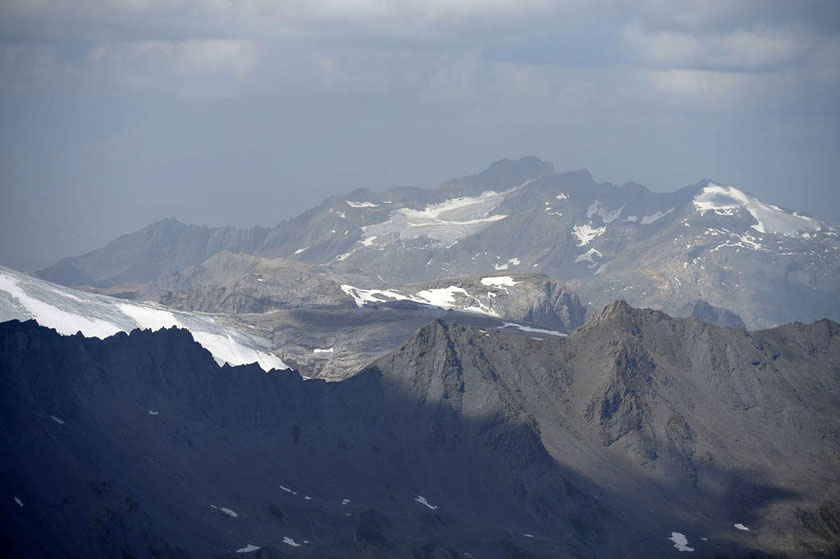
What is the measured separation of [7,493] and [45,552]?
11858mm

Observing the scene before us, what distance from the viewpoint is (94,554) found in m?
199

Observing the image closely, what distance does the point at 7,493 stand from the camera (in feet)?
655

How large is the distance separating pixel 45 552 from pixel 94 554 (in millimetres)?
8636

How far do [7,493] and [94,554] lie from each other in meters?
13.9

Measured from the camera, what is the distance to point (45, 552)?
7569 inches
